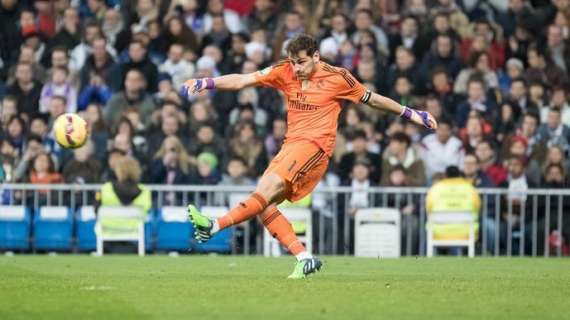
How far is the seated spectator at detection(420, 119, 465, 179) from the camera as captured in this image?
23688mm

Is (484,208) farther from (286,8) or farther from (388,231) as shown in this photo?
(286,8)

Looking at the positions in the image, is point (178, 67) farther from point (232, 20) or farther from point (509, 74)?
point (509, 74)

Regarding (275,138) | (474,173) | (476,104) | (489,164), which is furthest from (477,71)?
(275,138)

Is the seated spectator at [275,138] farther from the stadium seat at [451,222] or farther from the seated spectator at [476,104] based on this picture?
the stadium seat at [451,222]

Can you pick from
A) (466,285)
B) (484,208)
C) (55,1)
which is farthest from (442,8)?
(466,285)

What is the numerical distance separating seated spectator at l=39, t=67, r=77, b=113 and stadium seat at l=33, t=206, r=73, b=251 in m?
2.91

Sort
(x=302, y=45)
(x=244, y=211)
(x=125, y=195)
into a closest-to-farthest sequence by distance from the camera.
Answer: (x=244, y=211) → (x=302, y=45) → (x=125, y=195)

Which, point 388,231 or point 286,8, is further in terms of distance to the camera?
point 286,8

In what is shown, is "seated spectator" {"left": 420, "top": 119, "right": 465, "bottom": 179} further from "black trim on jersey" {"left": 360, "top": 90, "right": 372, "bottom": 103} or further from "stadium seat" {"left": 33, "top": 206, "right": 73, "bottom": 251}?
"black trim on jersey" {"left": 360, "top": 90, "right": 372, "bottom": 103}

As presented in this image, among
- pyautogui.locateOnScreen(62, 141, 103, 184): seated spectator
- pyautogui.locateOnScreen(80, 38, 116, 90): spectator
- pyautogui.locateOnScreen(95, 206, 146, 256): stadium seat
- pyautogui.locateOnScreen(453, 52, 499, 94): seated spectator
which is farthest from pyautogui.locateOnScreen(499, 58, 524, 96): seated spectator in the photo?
pyautogui.locateOnScreen(62, 141, 103, 184): seated spectator

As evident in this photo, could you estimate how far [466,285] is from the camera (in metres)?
14.2

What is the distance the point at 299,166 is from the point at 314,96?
79 cm

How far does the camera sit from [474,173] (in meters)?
22.9

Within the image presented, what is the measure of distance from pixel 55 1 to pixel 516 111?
28.7 ft
